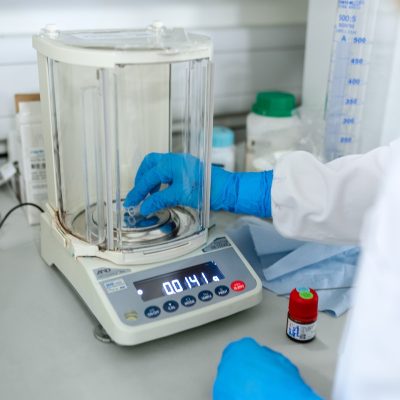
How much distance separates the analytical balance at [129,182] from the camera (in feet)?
2.50

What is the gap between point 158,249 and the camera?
0.84 meters

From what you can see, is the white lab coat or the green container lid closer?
the white lab coat

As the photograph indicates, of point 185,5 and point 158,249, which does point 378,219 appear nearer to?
point 158,249

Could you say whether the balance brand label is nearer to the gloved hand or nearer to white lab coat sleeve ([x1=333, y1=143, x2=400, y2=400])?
the gloved hand

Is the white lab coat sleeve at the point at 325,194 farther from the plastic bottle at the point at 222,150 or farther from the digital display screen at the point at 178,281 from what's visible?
the plastic bottle at the point at 222,150

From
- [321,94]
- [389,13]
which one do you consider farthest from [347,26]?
[321,94]

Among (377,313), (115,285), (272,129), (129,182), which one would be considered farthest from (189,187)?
(377,313)

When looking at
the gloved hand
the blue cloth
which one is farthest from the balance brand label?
the blue cloth

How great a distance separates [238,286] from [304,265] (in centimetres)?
15

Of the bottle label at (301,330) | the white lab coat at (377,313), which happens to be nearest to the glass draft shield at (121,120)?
the bottle label at (301,330)

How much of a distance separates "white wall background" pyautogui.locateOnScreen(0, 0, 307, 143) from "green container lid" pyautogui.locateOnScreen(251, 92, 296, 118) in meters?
0.15

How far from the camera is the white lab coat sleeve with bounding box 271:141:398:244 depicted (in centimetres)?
83

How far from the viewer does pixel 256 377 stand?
0.62 m

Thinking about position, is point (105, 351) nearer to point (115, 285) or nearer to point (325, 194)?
point (115, 285)
